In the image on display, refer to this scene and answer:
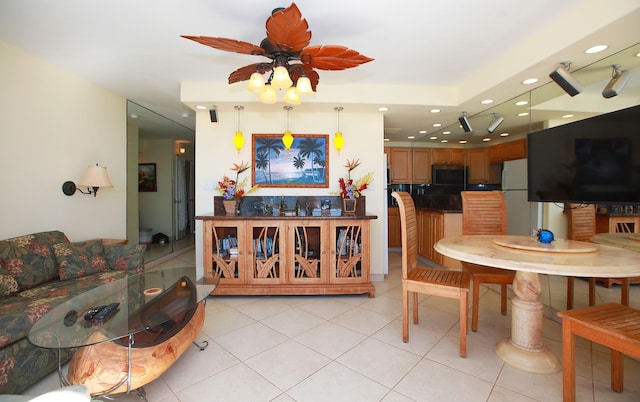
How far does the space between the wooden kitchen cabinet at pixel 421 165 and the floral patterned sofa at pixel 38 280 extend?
4842 millimetres

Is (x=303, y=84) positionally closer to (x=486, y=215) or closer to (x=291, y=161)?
(x=291, y=161)

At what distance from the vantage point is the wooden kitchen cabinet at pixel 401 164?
555cm

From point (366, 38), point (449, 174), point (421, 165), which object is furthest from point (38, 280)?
point (449, 174)

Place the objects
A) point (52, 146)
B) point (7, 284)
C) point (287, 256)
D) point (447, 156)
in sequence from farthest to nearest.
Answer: point (447, 156) < point (287, 256) < point (52, 146) < point (7, 284)

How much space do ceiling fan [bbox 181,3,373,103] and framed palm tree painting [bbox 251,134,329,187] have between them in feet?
4.59

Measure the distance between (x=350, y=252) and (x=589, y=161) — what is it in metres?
2.18

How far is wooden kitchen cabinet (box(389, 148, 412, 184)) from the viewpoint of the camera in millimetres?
5547

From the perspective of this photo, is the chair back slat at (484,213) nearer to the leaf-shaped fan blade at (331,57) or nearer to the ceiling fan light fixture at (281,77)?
the leaf-shaped fan blade at (331,57)

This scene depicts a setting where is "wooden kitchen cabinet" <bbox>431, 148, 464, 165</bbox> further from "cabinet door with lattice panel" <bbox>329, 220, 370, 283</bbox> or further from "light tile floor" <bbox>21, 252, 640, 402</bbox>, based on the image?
"cabinet door with lattice panel" <bbox>329, 220, 370, 283</bbox>

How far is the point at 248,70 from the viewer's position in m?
2.11

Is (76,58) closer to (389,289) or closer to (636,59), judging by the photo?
(389,289)

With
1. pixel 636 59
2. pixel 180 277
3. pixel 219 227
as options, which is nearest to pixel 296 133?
pixel 219 227

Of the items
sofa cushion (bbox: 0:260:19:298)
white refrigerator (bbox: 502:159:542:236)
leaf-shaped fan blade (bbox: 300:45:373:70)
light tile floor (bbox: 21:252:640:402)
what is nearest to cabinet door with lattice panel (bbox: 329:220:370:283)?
light tile floor (bbox: 21:252:640:402)

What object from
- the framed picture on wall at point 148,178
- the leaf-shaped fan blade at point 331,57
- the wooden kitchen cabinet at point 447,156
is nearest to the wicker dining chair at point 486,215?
the leaf-shaped fan blade at point 331,57
